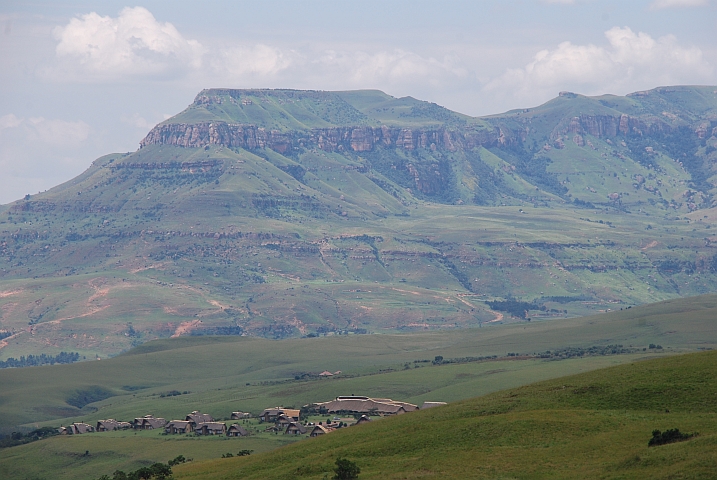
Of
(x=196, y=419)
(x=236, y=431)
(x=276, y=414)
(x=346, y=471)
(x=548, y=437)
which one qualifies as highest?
(x=548, y=437)

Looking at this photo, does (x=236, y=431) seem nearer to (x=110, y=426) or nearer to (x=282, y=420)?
(x=282, y=420)

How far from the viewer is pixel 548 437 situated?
273ft

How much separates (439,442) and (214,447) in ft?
207

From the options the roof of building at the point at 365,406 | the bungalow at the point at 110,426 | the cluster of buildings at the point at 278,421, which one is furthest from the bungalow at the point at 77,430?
the roof of building at the point at 365,406

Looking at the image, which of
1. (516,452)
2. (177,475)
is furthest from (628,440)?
(177,475)

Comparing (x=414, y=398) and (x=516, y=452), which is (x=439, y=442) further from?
(x=414, y=398)

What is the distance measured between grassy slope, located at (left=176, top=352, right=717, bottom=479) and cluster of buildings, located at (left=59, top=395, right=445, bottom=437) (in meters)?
44.5

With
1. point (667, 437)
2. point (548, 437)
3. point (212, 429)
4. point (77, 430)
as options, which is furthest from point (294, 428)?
point (667, 437)

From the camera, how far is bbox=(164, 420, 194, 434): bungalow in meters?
165

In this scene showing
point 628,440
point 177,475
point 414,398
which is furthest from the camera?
point 414,398

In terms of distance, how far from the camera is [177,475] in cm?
10031

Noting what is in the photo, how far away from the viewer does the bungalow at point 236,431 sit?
505 ft

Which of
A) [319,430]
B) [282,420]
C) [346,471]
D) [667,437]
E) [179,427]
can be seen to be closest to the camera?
[667,437]

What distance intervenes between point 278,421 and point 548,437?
84372 millimetres
